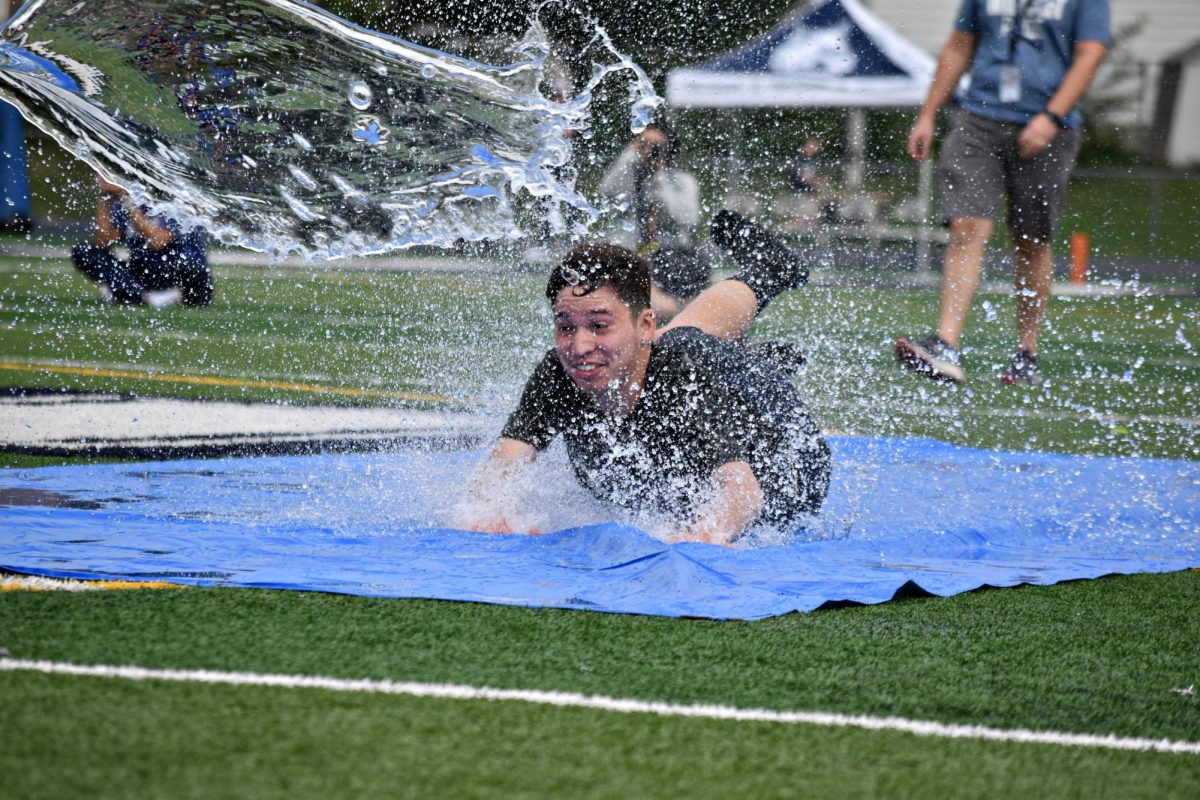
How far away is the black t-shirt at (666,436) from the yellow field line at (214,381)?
3248mm

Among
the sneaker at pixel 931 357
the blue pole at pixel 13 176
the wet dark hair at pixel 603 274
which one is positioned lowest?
the blue pole at pixel 13 176

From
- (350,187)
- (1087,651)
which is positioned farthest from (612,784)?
(350,187)

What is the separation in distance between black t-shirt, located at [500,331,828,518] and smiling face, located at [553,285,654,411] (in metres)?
0.06

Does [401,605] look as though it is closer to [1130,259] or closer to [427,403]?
[427,403]

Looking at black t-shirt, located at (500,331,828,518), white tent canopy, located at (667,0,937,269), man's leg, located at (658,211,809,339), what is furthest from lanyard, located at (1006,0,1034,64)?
white tent canopy, located at (667,0,937,269)

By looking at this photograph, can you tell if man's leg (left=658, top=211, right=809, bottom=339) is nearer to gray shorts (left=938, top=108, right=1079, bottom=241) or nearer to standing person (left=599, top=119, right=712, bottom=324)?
gray shorts (left=938, top=108, right=1079, bottom=241)

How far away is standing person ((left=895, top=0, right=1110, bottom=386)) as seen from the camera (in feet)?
25.8

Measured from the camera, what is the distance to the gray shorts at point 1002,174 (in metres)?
7.98

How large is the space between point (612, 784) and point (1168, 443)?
5468 millimetres

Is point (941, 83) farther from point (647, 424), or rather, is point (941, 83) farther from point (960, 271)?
point (647, 424)

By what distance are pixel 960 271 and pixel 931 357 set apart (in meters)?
0.62

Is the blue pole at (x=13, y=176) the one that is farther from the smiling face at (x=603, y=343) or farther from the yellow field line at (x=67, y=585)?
the yellow field line at (x=67, y=585)

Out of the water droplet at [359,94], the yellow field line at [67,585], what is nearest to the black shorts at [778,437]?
the water droplet at [359,94]

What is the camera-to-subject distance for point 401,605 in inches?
149
